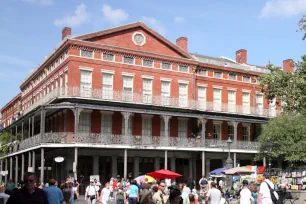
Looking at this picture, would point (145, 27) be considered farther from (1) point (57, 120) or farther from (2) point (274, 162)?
(2) point (274, 162)

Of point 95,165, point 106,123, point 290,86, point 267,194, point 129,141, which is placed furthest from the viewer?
point 106,123

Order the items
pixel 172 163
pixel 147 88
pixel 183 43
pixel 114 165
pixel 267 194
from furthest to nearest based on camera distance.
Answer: pixel 183 43 < pixel 172 163 < pixel 147 88 < pixel 114 165 < pixel 267 194

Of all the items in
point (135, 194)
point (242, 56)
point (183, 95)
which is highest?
point (242, 56)

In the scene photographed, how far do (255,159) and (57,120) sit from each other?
15.3m

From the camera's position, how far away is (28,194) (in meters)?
7.23

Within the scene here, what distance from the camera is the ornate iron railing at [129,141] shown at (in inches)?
1241

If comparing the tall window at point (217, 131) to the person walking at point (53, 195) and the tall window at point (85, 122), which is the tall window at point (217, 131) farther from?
the person walking at point (53, 195)

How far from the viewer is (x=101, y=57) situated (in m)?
34.8

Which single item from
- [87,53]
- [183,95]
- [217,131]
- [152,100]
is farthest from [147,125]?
[87,53]

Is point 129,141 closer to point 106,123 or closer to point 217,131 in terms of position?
point 106,123

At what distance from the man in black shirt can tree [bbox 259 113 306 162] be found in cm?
2886

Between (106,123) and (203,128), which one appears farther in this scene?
(203,128)

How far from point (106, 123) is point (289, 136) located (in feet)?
42.4

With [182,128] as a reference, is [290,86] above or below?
above
